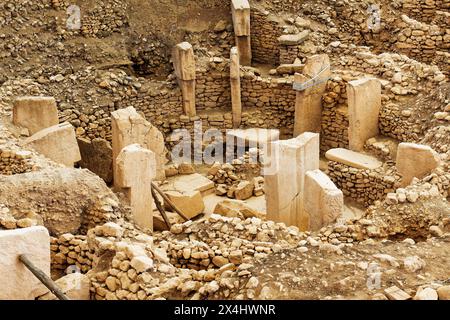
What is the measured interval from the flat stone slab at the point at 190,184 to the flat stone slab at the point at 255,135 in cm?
123

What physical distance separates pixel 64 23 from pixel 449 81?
24.5 ft

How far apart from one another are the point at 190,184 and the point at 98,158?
165cm

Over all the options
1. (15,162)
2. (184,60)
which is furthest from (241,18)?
(15,162)

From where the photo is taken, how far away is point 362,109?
14.1 m

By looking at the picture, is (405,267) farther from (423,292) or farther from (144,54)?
(144,54)

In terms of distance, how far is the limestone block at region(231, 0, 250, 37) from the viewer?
16.6 m

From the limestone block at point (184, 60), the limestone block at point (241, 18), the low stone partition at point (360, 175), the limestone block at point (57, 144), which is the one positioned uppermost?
the limestone block at point (241, 18)

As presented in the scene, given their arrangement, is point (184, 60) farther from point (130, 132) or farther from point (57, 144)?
point (57, 144)

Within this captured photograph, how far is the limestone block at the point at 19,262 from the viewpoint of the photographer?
7.64 meters

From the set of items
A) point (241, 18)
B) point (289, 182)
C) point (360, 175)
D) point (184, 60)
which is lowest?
point (360, 175)

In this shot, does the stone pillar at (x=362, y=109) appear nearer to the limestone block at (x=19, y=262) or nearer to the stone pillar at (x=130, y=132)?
the stone pillar at (x=130, y=132)

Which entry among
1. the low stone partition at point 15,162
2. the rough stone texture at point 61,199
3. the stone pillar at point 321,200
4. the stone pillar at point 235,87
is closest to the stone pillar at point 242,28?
the stone pillar at point 235,87

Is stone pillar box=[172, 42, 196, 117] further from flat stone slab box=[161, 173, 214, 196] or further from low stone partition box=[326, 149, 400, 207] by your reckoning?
low stone partition box=[326, 149, 400, 207]

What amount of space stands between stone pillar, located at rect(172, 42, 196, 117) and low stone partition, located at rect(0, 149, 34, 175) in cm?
459
